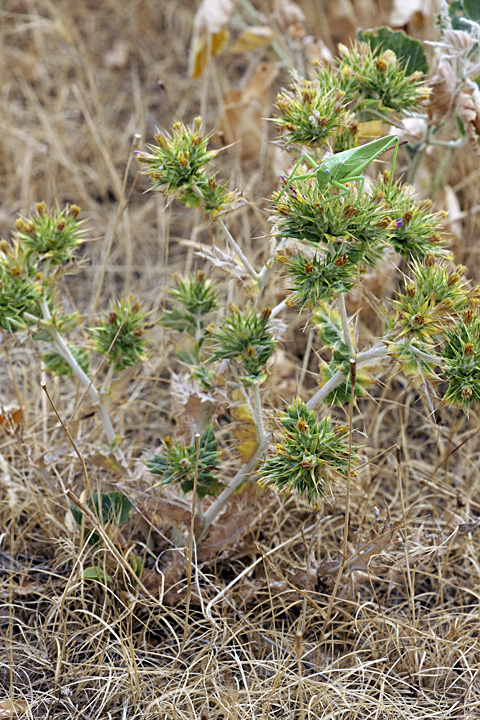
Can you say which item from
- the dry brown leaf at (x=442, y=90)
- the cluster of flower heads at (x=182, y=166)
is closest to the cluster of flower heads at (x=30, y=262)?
the cluster of flower heads at (x=182, y=166)

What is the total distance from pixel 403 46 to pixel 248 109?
1.10 metres

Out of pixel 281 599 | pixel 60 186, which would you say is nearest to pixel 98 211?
pixel 60 186

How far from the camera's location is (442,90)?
2.19m

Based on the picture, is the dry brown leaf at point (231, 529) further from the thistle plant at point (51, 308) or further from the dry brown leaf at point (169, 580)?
the thistle plant at point (51, 308)

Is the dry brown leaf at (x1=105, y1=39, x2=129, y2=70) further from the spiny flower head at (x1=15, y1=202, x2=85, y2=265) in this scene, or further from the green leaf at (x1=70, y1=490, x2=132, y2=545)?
the green leaf at (x1=70, y1=490, x2=132, y2=545)

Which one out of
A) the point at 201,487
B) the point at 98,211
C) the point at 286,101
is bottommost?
the point at 201,487

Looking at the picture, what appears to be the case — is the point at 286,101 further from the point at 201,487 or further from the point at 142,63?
the point at 142,63

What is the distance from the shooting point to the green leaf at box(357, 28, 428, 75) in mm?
2354

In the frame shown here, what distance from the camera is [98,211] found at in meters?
3.54

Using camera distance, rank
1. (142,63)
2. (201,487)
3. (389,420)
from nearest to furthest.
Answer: (201,487)
(389,420)
(142,63)

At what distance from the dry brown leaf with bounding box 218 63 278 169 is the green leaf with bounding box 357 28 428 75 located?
0.93 meters

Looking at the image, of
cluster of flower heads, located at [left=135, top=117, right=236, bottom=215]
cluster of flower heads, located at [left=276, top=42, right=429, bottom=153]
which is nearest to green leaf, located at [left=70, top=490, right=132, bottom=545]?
cluster of flower heads, located at [left=135, top=117, right=236, bottom=215]

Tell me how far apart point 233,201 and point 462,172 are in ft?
6.31

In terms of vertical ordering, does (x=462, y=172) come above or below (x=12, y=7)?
below
